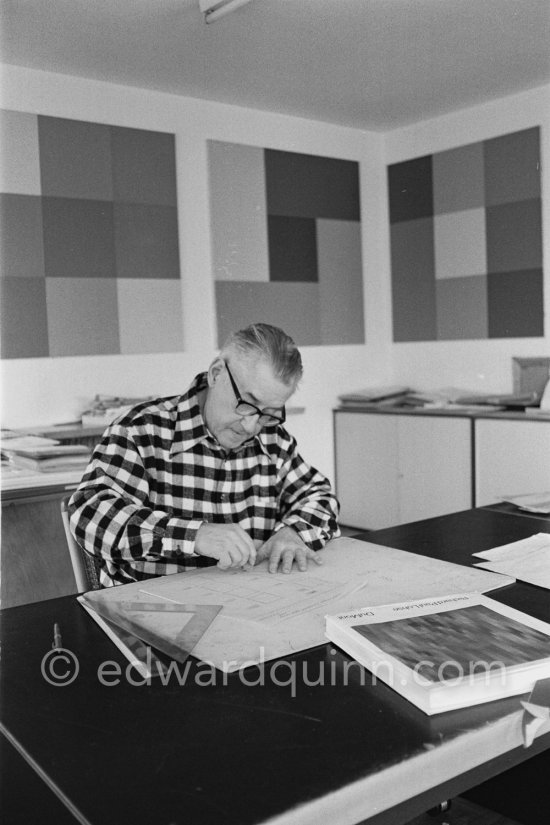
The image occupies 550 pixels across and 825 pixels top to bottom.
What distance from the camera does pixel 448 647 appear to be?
1109mm

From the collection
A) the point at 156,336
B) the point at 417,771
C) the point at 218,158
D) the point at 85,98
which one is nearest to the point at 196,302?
the point at 156,336

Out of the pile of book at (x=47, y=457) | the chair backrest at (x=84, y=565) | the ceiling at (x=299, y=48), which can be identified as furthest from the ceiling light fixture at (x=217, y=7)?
the chair backrest at (x=84, y=565)

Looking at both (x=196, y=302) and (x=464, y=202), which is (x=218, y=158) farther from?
(x=464, y=202)

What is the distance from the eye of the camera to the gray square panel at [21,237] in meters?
3.87

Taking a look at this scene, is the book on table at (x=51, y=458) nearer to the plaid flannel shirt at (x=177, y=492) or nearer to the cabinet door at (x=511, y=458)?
the plaid flannel shirt at (x=177, y=492)

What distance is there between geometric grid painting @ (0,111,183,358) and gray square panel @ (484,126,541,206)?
71.1 inches

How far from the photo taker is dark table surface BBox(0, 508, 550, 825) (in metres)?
0.82

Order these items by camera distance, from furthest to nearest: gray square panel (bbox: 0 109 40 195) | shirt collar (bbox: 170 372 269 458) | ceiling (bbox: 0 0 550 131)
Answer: gray square panel (bbox: 0 109 40 195) → ceiling (bbox: 0 0 550 131) → shirt collar (bbox: 170 372 269 458)

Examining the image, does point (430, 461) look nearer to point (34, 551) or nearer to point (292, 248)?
point (292, 248)

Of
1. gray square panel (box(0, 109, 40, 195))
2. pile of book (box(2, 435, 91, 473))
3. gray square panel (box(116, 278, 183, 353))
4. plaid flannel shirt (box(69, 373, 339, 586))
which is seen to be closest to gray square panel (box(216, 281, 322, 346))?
gray square panel (box(116, 278, 183, 353))

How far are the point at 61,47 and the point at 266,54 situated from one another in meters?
0.92

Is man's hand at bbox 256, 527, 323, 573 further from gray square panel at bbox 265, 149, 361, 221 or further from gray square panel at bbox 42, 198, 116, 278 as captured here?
gray square panel at bbox 265, 149, 361, 221

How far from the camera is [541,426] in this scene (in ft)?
13.6

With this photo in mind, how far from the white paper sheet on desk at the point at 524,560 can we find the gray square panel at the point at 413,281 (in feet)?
11.6
